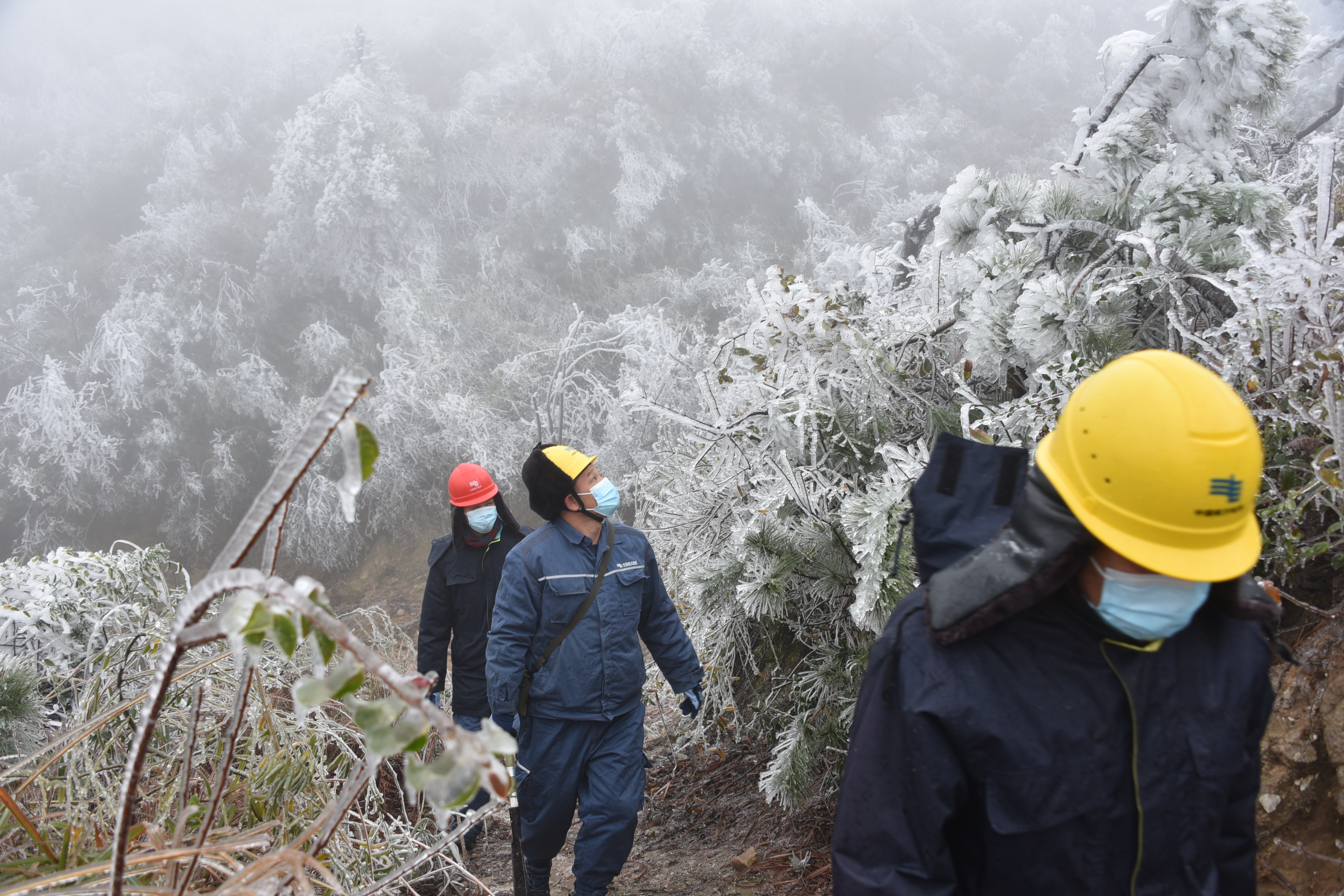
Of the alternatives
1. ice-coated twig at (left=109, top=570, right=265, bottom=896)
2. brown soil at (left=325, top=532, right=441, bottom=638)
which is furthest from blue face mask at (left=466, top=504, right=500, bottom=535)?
brown soil at (left=325, top=532, right=441, bottom=638)

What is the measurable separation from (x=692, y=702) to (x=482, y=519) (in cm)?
142

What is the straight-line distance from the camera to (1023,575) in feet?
3.64

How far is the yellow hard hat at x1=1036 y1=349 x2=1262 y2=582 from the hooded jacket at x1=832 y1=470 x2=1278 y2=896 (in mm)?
70

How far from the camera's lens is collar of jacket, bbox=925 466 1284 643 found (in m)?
1.11

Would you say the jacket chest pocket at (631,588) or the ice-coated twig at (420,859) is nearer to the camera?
the ice-coated twig at (420,859)

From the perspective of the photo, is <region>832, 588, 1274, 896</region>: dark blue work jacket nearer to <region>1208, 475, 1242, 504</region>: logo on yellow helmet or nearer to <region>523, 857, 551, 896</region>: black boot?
<region>1208, 475, 1242, 504</region>: logo on yellow helmet

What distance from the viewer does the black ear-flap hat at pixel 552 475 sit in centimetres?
297

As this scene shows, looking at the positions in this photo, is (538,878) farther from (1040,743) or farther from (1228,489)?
(1228,489)

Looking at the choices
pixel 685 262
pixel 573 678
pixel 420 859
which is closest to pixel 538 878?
pixel 573 678

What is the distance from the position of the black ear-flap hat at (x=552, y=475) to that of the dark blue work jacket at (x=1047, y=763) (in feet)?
6.40

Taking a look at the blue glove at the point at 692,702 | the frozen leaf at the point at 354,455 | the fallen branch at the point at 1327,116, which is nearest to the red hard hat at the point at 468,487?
the blue glove at the point at 692,702

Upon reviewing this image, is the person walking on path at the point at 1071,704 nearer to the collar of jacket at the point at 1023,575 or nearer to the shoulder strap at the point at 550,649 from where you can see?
the collar of jacket at the point at 1023,575

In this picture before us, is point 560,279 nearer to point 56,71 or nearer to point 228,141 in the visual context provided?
point 228,141

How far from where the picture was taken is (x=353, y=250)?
43.3 ft
